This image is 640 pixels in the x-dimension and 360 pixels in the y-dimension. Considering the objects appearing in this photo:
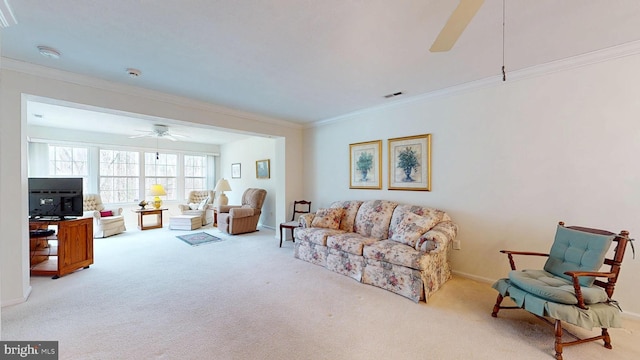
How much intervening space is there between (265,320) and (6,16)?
3.10m

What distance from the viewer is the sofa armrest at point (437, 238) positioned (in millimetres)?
2684

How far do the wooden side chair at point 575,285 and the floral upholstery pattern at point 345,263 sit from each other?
1.43m

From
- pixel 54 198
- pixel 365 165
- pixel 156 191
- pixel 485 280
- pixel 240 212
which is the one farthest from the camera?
pixel 156 191

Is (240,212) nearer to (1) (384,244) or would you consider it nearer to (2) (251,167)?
(2) (251,167)

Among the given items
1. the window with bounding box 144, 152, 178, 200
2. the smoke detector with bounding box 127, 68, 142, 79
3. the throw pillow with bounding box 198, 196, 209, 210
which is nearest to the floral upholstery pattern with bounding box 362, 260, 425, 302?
the smoke detector with bounding box 127, 68, 142, 79

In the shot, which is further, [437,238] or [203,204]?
[203,204]

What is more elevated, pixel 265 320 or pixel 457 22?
pixel 457 22

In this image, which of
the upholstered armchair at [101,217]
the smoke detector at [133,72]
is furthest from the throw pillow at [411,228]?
the upholstered armchair at [101,217]

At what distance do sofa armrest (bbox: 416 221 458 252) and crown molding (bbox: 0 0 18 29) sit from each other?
13.1ft

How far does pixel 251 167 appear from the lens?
7289 millimetres

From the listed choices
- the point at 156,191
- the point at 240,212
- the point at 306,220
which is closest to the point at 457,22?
the point at 306,220

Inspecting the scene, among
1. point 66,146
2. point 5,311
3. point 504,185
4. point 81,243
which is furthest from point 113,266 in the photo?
point 504,185

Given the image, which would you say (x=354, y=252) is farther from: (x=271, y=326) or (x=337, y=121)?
(x=337, y=121)

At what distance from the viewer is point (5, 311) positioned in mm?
2377
